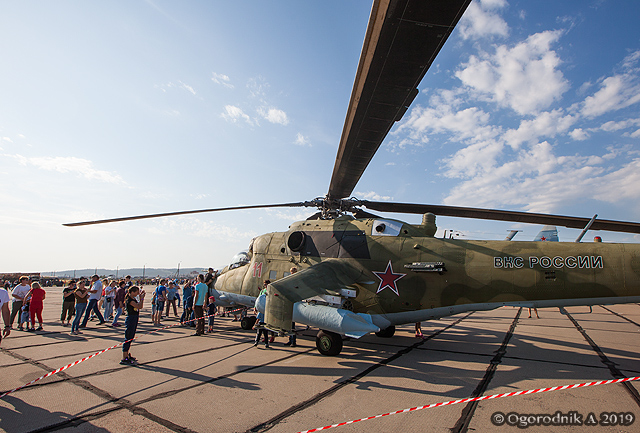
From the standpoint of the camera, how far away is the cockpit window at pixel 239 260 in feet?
40.8

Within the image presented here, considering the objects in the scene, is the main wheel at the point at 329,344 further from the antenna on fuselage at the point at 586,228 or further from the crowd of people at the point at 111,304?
the antenna on fuselage at the point at 586,228

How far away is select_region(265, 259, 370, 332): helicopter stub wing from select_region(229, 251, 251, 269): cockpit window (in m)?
4.42

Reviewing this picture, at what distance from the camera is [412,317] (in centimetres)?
809

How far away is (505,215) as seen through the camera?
28.8 ft

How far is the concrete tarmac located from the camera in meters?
4.01

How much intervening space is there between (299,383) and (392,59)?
5637mm

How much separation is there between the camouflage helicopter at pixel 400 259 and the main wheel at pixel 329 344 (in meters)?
0.02

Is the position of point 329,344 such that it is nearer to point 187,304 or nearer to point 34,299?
point 187,304

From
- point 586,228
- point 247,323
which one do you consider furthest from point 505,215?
point 247,323

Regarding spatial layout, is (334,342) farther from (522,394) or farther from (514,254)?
(514,254)

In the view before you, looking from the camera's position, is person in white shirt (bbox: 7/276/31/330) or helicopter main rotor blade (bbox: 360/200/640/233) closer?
helicopter main rotor blade (bbox: 360/200/640/233)

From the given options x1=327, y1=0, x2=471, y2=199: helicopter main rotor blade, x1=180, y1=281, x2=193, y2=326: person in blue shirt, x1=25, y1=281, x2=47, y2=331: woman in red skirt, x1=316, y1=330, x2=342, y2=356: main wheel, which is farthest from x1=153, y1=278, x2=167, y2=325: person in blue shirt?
x1=327, y1=0, x2=471, y2=199: helicopter main rotor blade

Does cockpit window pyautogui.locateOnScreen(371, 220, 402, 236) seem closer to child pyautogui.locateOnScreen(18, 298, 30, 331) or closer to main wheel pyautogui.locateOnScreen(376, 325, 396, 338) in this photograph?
main wheel pyautogui.locateOnScreen(376, 325, 396, 338)

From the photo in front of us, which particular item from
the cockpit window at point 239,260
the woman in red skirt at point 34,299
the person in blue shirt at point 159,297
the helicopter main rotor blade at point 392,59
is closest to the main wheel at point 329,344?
the helicopter main rotor blade at point 392,59
